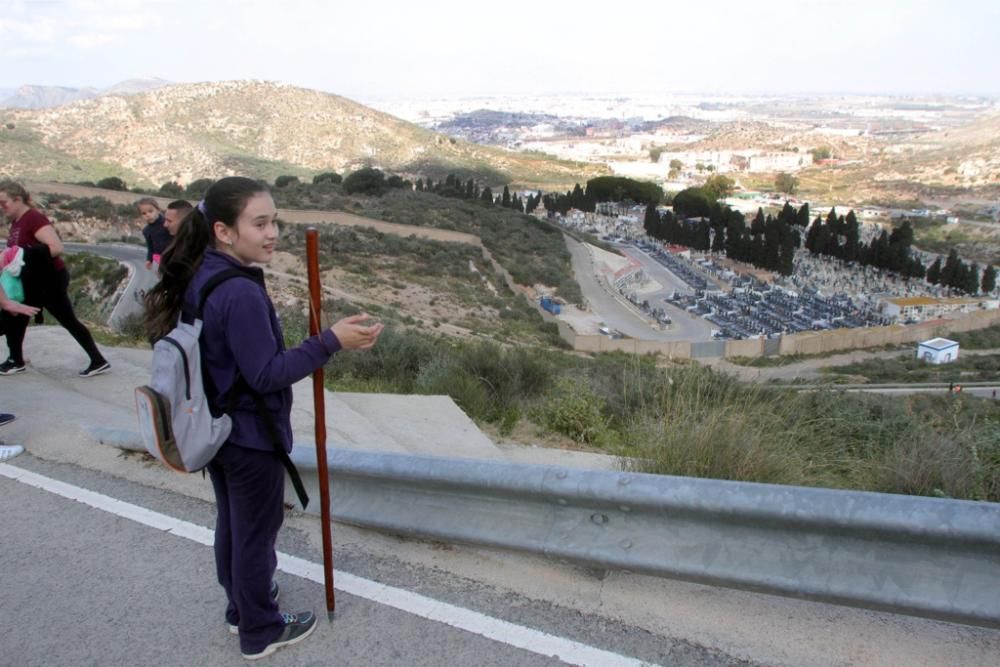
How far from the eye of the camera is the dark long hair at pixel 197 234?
242cm

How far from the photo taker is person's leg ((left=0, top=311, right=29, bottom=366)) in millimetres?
6301

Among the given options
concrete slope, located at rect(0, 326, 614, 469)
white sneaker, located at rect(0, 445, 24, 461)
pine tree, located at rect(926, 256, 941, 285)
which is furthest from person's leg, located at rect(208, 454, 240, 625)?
pine tree, located at rect(926, 256, 941, 285)

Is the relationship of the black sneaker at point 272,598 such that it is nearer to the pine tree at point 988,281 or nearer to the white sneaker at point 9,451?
the white sneaker at point 9,451

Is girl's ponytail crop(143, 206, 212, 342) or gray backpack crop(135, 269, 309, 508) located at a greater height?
girl's ponytail crop(143, 206, 212, 342)

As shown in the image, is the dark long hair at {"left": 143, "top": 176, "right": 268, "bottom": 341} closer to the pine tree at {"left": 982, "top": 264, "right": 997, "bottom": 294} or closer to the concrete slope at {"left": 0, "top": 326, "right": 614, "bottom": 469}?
the concrete slope at {"left": 0, "top": 326, "right": 614, "bottom": 469}

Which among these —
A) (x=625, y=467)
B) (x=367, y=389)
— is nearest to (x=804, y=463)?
(x=625, y=467)

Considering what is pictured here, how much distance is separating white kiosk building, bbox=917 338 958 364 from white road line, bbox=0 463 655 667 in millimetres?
38799

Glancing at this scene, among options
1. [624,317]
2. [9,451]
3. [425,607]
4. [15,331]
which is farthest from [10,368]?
[624,317]

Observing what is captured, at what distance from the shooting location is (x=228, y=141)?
341 ft

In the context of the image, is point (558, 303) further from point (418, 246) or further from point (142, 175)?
point (142, 175)

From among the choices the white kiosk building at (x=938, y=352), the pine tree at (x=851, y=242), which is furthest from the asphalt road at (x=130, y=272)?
the pine tree at (x=851, y=242)

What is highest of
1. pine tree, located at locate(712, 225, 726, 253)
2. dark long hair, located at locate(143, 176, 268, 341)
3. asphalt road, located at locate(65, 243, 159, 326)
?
dark long hair, located at locate(143, 176, 268, 341)

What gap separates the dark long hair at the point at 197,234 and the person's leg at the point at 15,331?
4571mm

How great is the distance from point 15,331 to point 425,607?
5294 millimetres
